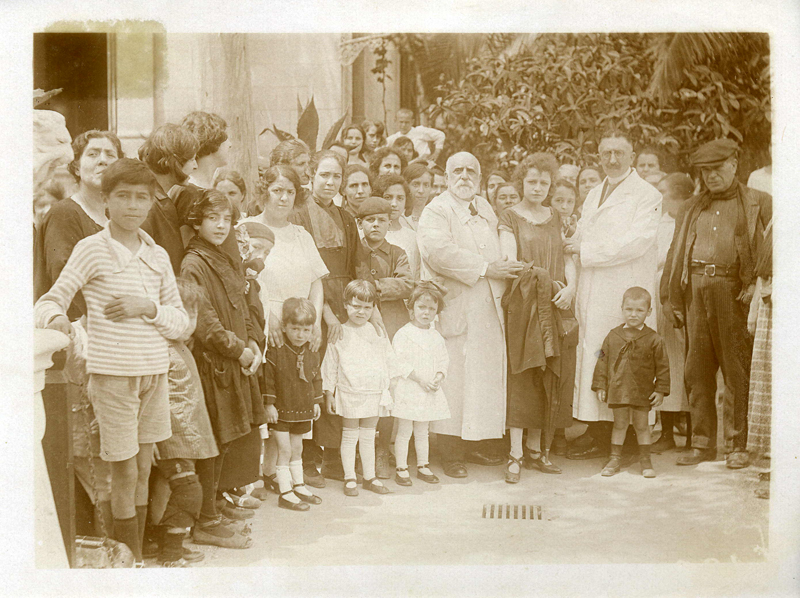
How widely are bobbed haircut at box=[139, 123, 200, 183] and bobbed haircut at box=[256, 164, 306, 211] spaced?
0.37 m

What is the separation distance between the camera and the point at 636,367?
182 inches

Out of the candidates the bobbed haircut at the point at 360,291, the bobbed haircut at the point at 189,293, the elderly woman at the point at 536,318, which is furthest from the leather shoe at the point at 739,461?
the bobbed haircut at the point at 189,293

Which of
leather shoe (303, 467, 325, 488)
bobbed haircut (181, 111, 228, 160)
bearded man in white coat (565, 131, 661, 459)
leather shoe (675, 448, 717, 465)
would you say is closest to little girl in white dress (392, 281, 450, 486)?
leather shoe (303, 467, 325, 488)

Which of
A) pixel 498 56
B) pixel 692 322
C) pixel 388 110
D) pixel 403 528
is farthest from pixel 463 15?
pixel 403 528

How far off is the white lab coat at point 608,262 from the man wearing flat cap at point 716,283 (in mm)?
172

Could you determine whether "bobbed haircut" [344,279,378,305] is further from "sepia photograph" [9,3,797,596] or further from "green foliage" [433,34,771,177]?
"green foliage" [433,34,771,177]

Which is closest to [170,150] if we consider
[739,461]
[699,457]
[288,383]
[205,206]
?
[205,206]

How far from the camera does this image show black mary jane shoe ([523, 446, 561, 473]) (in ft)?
15.3

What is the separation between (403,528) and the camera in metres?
4.47

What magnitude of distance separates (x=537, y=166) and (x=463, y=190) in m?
0.41

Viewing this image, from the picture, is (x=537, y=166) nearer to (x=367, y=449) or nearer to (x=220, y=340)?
(x=367, y=449)

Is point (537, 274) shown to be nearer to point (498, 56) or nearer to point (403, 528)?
point (498, 56)

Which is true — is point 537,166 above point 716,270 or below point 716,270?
above

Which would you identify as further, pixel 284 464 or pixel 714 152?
pixel 714 152
